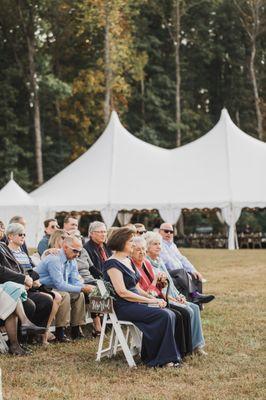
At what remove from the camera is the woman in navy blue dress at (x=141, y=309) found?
586cm

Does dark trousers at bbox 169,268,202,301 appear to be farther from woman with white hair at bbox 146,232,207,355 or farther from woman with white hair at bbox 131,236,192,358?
woman with white hair at bbox 131,236,192,358

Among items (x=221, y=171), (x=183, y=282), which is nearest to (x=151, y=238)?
Answer: (x=183, y=282)

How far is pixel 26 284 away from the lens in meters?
6.70

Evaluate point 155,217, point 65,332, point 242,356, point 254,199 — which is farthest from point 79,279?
point 155,217

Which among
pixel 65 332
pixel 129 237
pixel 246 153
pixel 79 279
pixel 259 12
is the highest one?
pixel 259 12

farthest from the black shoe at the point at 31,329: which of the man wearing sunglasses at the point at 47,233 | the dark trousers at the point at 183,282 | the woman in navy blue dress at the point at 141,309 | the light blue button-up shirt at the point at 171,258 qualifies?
the light blue button-up shirt at the point at 171,258

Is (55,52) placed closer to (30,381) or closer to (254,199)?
(254,199)

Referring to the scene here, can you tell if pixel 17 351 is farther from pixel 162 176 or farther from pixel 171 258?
pixel 162 176

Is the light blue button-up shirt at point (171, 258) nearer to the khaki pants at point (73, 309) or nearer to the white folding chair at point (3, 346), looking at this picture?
the khaki pants at point (73, 309)

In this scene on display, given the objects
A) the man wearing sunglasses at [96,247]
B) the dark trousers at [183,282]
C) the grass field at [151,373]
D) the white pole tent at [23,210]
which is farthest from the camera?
the white pole tent at [23,210]

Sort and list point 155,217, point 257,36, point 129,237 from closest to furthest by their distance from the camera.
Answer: point 129,237, point 155,217, point 257,36

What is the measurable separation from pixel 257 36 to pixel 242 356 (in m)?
31.3

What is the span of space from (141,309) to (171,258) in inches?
121

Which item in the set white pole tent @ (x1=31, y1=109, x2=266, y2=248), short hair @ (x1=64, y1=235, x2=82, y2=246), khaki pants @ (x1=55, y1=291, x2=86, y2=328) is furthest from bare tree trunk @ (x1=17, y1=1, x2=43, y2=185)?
short hair @ (x1=64, y1=235, x2=82, y2=246)
